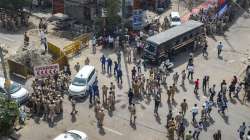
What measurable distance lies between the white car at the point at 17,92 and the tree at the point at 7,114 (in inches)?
119

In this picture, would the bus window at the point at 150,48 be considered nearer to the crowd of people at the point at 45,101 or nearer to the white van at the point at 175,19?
the white van at the point at 175,19

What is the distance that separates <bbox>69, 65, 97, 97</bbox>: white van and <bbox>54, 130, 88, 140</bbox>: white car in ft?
17.6

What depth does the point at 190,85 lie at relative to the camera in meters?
36.3

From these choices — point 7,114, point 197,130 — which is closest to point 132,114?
point 197,130

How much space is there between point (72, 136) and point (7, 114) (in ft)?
14.2

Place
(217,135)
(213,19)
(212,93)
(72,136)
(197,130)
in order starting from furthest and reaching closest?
1. (213,19)
2. (212,93)
3. (197,130)
4. (217,135)
5. (72,136)

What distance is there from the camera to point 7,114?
1124 inches

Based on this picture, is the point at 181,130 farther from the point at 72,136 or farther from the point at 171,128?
the point at 72,136

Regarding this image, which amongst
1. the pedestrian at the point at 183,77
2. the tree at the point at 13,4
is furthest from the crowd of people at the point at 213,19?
the tree at the point at 13,4

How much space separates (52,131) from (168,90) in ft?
29.0

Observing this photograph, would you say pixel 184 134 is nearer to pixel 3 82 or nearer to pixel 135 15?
pixel 3 82

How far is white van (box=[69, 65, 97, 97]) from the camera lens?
33.5 meters

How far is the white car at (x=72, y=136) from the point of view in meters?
27.9

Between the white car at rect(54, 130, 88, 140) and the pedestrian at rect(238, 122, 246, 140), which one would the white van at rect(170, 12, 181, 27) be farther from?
the white car at rect(54, 130, 88, 140)
